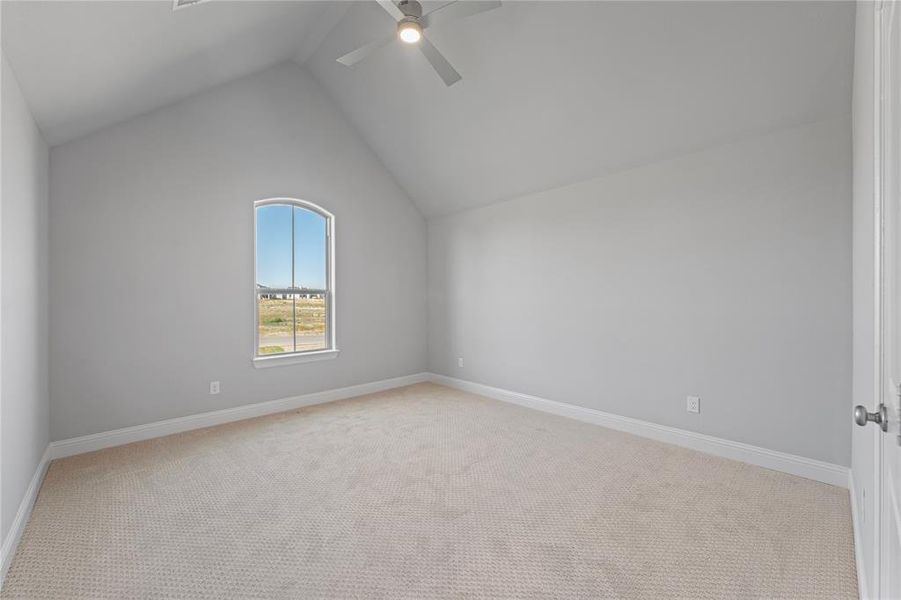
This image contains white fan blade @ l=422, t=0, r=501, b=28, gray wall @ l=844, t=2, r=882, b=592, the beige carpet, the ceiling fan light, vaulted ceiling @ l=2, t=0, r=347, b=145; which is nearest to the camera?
gray wall @ l=844, t=2, r=882, b=592

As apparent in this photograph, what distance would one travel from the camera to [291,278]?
4.40m

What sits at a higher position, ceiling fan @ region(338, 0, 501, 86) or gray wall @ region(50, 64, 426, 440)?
ceiling fan @ region(338, 0, 501, 86)

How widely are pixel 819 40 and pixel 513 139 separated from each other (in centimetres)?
211

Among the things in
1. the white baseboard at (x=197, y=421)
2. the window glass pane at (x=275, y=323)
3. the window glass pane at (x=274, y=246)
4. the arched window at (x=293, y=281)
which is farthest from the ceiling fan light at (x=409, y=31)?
the white baseboard at (x=197, y=421)


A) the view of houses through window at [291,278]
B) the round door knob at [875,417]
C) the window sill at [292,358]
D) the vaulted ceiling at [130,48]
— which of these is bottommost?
the window sill at [292,358]

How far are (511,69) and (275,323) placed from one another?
127 inches

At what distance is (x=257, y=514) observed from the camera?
225cm

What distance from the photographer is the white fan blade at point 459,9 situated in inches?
86.6

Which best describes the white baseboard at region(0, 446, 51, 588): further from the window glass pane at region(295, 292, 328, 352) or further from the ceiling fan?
the ceiling fan

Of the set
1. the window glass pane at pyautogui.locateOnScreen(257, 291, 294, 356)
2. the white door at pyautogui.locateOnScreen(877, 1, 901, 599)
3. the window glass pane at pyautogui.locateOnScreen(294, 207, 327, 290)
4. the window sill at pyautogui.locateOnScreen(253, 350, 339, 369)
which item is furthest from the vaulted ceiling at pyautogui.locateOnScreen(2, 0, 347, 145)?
the white door at pyautogui.locateOnScreen(877, 1, 901, 599)

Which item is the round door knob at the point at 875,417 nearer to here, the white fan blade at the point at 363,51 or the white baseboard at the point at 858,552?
the white baseboard at the point at 858,552

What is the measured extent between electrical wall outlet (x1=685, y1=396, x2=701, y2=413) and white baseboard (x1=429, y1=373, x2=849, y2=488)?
18cm

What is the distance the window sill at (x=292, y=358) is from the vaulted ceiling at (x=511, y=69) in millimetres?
2249

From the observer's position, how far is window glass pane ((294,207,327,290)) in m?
4.45
